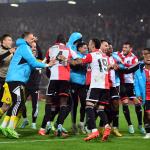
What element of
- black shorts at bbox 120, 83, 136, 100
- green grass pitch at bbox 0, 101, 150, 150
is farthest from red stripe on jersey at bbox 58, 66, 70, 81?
black shorts at bbox 120, 83, 136, 100

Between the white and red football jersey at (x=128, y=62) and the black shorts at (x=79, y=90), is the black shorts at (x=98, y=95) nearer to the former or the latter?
the black shorts at (x=79, y=90)

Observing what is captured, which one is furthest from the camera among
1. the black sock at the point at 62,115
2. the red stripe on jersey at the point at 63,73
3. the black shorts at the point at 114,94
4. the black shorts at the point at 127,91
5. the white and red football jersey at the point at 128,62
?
the white and red football jersey at the point at 128,62

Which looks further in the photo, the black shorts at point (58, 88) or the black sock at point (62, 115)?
the black shorts at point (58, 88)

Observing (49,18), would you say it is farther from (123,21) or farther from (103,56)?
(103,56)

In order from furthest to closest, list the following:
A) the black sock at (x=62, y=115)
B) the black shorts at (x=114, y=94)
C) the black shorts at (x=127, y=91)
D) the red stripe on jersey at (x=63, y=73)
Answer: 1. the black shorts at (x=127, y=91)
2. the black shorts at (x=114, y=94)
3. the red stripe on jersey at (x=63, y=73)
4. the black sock at (x=62, y=115)

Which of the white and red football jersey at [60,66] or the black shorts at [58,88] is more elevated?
the white and red football jersey at [60,66]

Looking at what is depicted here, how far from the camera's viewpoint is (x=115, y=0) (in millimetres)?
28641

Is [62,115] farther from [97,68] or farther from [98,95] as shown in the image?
[97,68]

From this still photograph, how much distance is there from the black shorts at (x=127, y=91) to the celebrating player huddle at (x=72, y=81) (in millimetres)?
135

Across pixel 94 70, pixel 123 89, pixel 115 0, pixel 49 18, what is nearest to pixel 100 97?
pixel 94 70

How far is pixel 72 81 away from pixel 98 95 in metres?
1.30

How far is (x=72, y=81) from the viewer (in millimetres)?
9602

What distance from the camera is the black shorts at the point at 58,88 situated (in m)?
9.05

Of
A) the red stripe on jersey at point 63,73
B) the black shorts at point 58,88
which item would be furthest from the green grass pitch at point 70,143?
the red stripe on jersey at point 63,73
